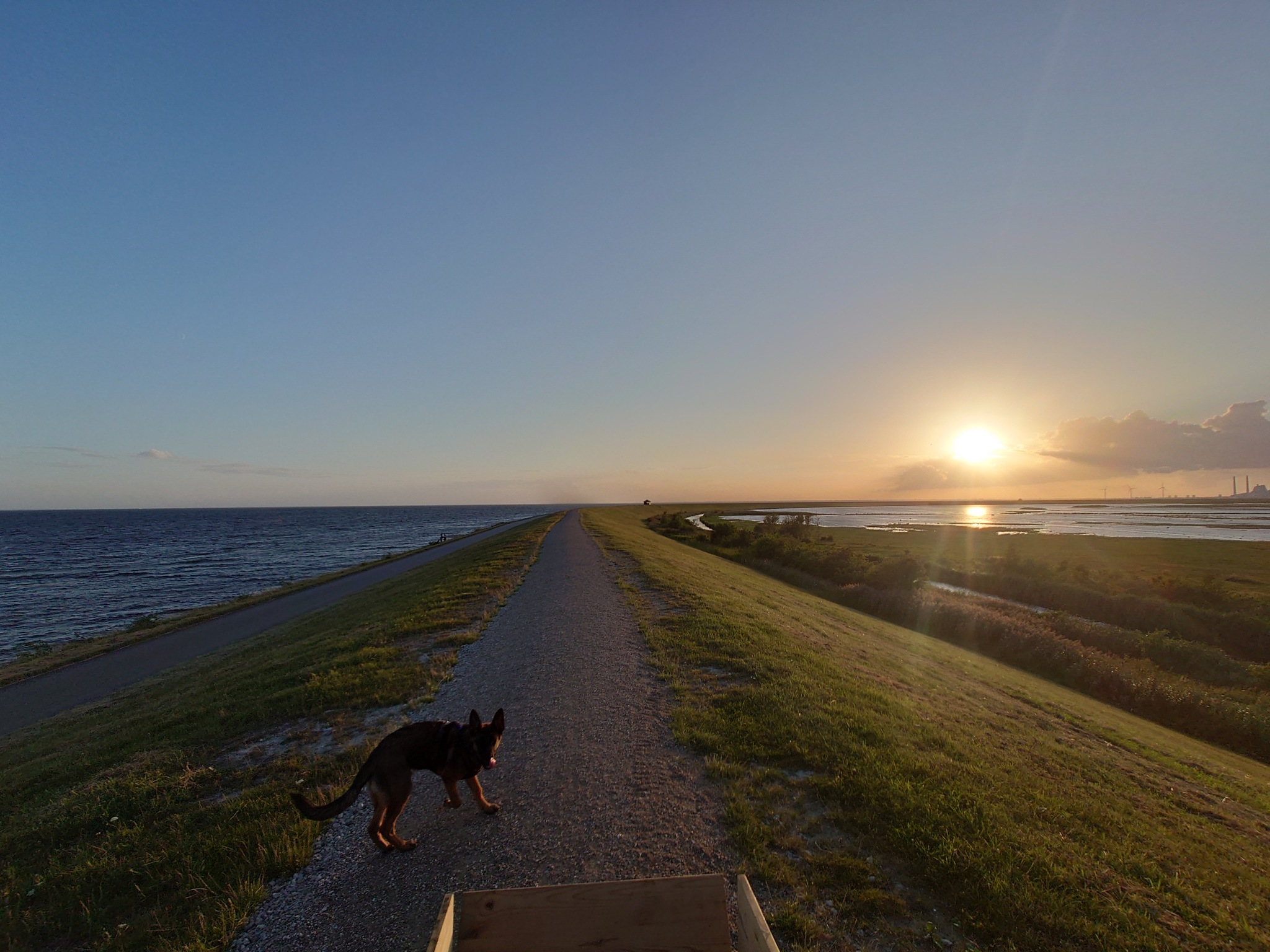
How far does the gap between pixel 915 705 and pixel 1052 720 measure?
4460 mm

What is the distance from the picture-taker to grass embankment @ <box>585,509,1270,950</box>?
4.55 metres

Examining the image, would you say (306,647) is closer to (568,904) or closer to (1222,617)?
(568,904)

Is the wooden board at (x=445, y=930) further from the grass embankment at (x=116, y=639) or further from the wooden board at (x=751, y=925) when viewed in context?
the grass embankment at (x=116, y=639)

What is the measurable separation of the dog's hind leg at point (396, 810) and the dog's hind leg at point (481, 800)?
0.68 m

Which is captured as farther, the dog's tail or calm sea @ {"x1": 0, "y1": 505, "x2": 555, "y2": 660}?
calm sea @ {"x1": 0, "y1": 505, "x2": 555, "y2": 660}

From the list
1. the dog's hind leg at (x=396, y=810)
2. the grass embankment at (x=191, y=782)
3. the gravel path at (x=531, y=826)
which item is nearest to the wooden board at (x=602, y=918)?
the gravel path at (x=531, y=826)

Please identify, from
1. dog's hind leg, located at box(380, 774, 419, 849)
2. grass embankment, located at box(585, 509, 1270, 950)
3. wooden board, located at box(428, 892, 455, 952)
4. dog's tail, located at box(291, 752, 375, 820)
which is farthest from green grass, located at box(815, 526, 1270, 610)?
dog's tail, located at box(291, 752, 375, 820)

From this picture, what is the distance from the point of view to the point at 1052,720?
38.1 ft

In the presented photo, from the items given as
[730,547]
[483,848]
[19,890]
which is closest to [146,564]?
[730,547]

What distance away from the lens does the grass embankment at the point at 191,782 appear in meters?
4.74

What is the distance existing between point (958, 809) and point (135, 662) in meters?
26.8

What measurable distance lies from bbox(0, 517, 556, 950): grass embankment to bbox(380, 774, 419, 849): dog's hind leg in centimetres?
97

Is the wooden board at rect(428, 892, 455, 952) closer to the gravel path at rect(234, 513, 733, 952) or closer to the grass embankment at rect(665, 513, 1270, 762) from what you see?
the gravel path at rect(234, 513, 733, 952)

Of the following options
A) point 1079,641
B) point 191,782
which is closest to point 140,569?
point 191,782
